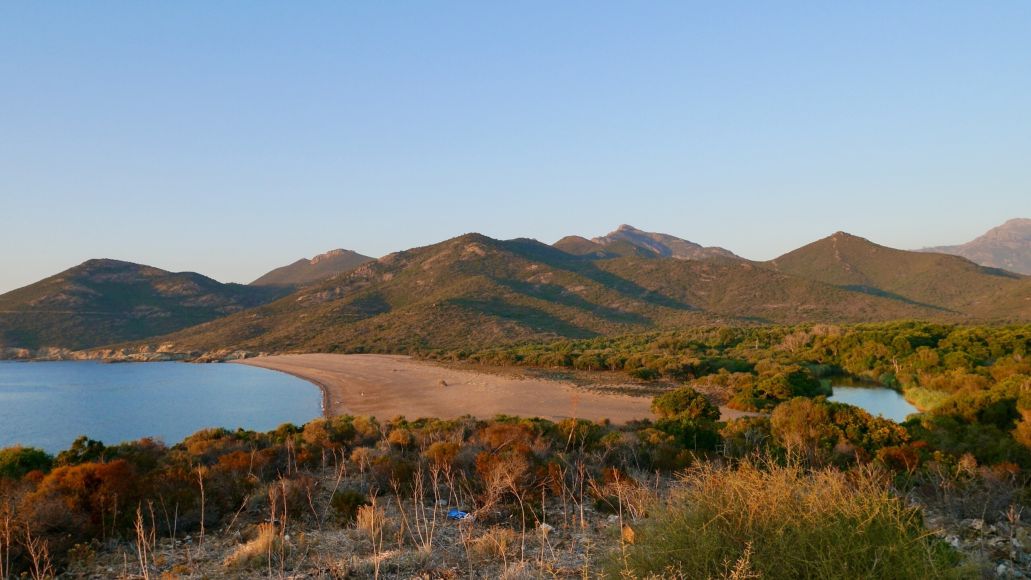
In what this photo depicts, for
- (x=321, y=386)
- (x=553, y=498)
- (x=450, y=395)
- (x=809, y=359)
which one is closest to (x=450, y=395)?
(x=450, y=395)

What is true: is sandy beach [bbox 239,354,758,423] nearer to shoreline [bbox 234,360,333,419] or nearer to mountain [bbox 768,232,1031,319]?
shoreline [bbox 234,360,333,419]

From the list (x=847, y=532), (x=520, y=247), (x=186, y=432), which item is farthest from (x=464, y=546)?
(x=520, y=247)

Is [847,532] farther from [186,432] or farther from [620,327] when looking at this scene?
[620,327]

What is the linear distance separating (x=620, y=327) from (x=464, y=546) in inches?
3000

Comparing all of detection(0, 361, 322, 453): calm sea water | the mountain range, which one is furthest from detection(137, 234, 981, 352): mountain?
detection(0, 361, 322, 453): calm sea water

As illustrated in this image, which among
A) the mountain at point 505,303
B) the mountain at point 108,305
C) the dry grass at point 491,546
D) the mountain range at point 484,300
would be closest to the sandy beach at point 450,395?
the dry grass at point 491,546

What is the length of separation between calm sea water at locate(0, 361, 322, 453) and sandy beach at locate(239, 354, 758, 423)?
2.58m

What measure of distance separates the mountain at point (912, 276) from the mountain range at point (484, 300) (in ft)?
1.24

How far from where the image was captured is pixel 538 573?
6.72 meters

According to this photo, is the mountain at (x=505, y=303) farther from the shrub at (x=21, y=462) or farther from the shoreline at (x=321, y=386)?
the shrub at (x=21, y=462)

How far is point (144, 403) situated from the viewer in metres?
42.9

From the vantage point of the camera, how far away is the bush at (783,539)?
452 cm

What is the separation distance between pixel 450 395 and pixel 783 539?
3211 cm

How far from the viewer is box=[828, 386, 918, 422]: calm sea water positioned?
27297 millimetres
